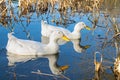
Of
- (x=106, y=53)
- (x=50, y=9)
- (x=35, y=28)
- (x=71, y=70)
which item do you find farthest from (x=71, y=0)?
(x=71, y=70)

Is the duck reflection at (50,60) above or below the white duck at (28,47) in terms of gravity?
below

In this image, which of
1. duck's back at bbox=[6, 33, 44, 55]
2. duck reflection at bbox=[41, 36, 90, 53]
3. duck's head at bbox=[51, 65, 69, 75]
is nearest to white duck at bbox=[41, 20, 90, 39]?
duck reflection at bbox=[41, 36, 90, 53]

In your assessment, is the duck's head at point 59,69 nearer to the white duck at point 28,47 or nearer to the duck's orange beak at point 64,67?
the duck's orange beak at point 64,67

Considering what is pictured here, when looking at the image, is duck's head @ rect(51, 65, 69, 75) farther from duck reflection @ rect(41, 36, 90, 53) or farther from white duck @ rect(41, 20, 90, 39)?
white duck @ rect(41, 20, 90, 39)

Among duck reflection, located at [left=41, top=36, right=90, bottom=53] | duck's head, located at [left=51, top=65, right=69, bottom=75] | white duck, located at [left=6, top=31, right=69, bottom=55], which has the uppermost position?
white duck, located at [left=6, top=31, right=69, bottom=55]

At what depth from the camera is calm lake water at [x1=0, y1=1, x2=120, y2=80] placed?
19.9 feet

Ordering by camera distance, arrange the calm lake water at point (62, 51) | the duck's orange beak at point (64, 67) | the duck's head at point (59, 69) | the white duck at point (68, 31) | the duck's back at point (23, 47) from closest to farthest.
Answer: the calm lake water at point (62, 51) → the duck's head at point (59, 69) → the duck's orange beak at point (64, 67) → the duck's back at point (23, 47) → the white duck at point (68, 31)

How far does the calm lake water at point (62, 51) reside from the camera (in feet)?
19.9

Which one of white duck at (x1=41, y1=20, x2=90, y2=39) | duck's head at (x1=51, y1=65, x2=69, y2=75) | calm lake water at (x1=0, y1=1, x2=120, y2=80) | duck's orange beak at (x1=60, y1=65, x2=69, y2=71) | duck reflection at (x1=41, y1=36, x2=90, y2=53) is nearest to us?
calm lake water at (x1=0, y1=1, x2=120, y2=80)

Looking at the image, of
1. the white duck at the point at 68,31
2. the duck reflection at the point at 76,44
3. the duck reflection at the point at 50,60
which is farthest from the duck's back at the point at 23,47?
the white duck at the point at 68,31

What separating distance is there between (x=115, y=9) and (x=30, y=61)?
686 cm

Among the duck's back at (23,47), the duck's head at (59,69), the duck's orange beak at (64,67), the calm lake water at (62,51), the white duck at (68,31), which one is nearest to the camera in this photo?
the calm lake water at (62,51)

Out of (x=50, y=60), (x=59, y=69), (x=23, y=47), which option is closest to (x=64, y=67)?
(x=59, y=69)

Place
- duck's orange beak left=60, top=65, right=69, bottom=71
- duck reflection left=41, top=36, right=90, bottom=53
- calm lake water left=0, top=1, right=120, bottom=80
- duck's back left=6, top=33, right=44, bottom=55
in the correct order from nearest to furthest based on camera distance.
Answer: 1. calm lake water left=0, top=1, right=120, bottom=80
2. duck's orange beak left=60, top=65, right=69, bottom=71
3. duck's back left=6, top=33, right=44, bottom=55
4. duck reflection left=41, top=36, right=90, bottom=53
